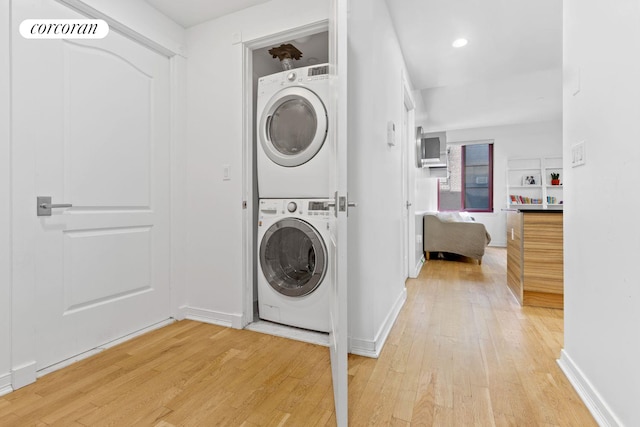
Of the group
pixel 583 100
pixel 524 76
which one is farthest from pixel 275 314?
pixel 524 76

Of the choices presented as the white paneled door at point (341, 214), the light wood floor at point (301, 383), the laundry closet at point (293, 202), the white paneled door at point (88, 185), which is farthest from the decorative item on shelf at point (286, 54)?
the light wood floor at point (301, 383)

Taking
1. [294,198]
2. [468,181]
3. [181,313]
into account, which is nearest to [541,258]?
[294,198]

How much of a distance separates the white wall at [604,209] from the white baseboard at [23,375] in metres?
2.44

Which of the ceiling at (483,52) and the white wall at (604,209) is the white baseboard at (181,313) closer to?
the white wall at (604,209)

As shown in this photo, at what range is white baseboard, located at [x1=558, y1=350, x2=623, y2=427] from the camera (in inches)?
41.5

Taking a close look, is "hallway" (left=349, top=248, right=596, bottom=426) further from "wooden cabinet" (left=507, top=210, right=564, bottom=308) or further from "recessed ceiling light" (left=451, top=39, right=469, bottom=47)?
"recessed ceiling light" (left=451, top=39, right=469, bottom=47)

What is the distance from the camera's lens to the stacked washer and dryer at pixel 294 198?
1.91 m

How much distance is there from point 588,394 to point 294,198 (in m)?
1.78

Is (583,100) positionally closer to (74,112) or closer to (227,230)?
(227,230)

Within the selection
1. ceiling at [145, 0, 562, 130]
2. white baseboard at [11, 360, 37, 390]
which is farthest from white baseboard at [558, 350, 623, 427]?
white baseboard at [11, 360, 37, 390]

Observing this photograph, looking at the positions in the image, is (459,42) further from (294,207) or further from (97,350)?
(97,350)

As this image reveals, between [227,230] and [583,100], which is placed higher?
[583,100]

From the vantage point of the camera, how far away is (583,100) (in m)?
1.29

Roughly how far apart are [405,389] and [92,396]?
141 centimetres
